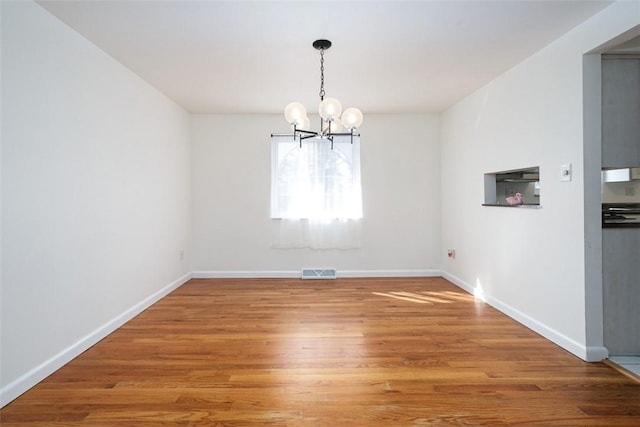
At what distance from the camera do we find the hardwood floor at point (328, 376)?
6.06 feet

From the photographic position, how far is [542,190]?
2.93 meters

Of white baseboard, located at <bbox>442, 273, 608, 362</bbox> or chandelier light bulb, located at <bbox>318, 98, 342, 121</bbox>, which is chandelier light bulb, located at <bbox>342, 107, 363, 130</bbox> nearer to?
chandelier light bulb, located at <bbox>318, 98, 342, 121</bbox>

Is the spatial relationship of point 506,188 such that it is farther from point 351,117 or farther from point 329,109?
point 329,109

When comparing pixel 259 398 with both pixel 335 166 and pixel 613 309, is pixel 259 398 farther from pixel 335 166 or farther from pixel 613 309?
pixel 335 166

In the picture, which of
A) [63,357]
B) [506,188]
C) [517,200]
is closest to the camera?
[63,357]

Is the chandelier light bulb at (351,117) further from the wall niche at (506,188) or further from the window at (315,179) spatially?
Answer: the window at (315,179)

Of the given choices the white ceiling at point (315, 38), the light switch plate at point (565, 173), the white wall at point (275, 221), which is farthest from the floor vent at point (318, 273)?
the light switch plate at point (565, 173)

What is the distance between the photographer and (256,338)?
2.88 metres

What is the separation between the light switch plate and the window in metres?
2.74

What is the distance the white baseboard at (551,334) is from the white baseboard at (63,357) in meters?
3.64

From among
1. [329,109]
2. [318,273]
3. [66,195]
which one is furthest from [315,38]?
[318,273]

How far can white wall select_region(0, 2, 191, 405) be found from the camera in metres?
2.04

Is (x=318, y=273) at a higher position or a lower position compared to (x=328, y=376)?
higher

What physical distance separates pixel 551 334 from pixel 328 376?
74.1 inches
